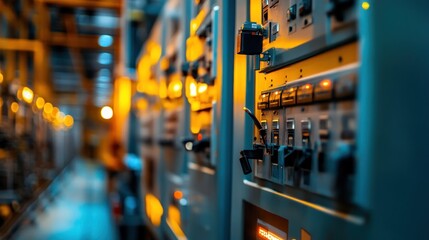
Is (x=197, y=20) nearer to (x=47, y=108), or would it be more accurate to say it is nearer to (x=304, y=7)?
(x=304, y=7)

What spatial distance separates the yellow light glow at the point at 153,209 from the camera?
505 cm

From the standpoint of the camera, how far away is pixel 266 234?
7.48 feet

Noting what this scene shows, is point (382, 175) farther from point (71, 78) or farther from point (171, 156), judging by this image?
point (71, 78)

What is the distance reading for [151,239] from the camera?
18.8 ft

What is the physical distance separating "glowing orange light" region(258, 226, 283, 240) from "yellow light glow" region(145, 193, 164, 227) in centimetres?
258

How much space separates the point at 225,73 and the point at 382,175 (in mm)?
1436

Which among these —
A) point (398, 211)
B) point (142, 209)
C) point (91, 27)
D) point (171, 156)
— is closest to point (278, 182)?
point (398, 211)

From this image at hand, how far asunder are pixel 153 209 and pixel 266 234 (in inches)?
131

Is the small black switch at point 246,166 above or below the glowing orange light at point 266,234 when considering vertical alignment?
above

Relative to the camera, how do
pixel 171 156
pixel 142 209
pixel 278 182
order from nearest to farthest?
pixel 278 182 → pixel 171 156 → pixel 142 209

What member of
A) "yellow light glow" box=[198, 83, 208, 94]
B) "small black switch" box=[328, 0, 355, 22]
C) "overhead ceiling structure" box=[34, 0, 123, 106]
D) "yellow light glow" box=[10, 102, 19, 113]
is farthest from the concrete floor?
"small black switch" box=[328, 0, 355, 22]

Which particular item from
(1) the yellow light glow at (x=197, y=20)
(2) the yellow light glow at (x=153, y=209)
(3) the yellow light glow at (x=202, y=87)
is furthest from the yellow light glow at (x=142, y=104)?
(3) the yellow light glow at (x=202, y=87)

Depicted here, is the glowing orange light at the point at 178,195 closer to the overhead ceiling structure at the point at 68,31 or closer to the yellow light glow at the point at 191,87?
the yellow light glow at the point at 191,87

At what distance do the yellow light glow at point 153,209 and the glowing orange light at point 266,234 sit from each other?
2.58 meters
